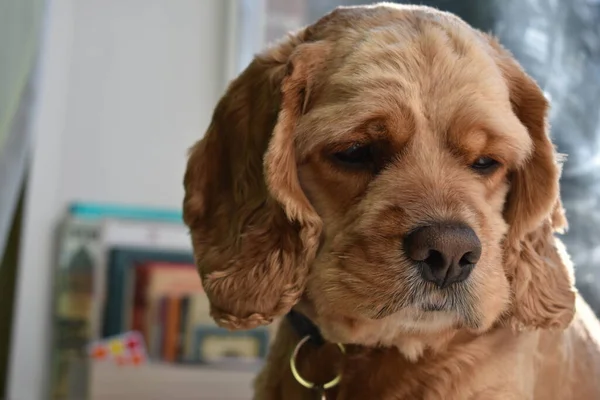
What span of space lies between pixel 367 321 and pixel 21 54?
0.83m

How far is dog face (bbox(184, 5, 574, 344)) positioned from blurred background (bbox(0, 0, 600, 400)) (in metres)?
1.45

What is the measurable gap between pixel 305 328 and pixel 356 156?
288 millimetres

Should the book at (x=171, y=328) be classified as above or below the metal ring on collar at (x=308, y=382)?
below

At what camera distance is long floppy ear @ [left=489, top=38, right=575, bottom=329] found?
3.28 feet

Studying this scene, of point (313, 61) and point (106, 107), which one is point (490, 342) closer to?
point (313, 61)

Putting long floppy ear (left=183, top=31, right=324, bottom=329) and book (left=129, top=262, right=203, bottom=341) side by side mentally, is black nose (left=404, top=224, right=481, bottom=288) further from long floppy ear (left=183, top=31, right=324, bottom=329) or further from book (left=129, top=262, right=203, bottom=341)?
book (left=129, top=262, right=203, bottom=341)

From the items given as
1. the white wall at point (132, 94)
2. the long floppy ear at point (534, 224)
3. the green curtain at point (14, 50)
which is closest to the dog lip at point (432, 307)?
the long floppy ear at point (534, 224)

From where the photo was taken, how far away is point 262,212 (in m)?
1.00

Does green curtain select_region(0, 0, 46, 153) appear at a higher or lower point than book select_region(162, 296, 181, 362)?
higher

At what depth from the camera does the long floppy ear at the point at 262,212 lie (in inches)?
38.0

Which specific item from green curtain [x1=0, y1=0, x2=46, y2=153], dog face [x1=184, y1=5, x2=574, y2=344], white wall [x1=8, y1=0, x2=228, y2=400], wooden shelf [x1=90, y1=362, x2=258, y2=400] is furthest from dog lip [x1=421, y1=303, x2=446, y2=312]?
white wall [x1=8, y1=0, x2=228, y2=400]

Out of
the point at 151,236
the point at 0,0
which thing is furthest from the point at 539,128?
the point at 151,236

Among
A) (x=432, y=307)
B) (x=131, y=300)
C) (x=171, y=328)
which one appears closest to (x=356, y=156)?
(x=432, y=307)

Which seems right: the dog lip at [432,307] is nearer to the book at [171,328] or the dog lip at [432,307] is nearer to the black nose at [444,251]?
the black nose at [444,251]
